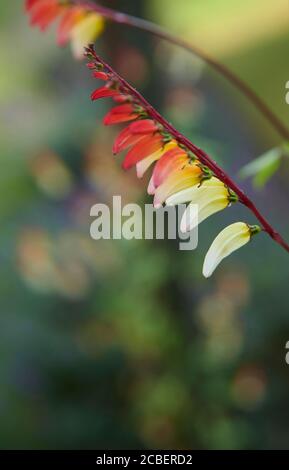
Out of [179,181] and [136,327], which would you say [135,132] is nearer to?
[179,181]

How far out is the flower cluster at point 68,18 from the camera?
1.20 m

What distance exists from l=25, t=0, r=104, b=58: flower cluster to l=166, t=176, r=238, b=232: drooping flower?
0.54m

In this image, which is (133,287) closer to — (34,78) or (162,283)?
(162,283)

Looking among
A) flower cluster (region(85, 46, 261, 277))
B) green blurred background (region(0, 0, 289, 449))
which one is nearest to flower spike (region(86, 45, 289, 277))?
flower cluster (region(85, 46, 261, 277))

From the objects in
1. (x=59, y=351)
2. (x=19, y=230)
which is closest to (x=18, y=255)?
(x=19, y=230)

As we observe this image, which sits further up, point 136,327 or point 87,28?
point 136,327

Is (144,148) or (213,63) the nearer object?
(144,148)

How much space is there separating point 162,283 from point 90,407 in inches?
18.5

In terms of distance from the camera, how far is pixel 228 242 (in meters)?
0.74

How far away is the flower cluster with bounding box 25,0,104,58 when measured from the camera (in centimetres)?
120

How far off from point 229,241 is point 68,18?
627mm

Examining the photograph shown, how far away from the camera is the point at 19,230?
283 cm

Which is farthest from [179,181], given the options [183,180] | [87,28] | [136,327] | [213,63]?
[136,327]
